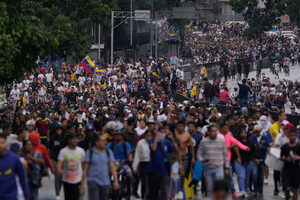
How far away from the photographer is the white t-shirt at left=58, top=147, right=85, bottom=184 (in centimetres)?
1122

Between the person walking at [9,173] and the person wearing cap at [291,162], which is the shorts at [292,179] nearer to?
the person wearing cap at [291,162]

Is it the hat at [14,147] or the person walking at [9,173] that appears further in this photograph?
the hat at [14,147]

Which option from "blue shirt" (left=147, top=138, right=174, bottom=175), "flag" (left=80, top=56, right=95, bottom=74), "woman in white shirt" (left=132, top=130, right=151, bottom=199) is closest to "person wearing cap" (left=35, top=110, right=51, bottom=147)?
"woman in white shirt" (left=132, top=130, right=151, bottom=199)

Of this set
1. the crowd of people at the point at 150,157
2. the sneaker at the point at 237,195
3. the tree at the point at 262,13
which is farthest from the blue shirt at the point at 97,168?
the tree at the point at 262,13

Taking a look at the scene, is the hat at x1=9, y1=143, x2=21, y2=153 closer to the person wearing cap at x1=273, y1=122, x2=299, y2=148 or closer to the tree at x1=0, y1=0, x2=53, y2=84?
the person wearing cap at x1=273, y1=122, x2=299, y2=148

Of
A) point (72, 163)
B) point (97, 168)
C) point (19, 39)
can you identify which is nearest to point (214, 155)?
point (97, 168)

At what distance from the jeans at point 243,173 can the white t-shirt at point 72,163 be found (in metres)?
3.49

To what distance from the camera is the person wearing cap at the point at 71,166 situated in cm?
1118

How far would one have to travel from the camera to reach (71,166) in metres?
11.3

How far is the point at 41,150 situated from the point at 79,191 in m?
0.85

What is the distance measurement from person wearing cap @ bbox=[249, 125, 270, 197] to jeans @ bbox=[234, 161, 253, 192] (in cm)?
16

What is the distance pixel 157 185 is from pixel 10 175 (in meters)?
3.06

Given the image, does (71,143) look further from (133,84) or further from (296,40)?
(296,40)

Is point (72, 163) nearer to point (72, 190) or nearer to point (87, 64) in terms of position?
point (72, 190)
